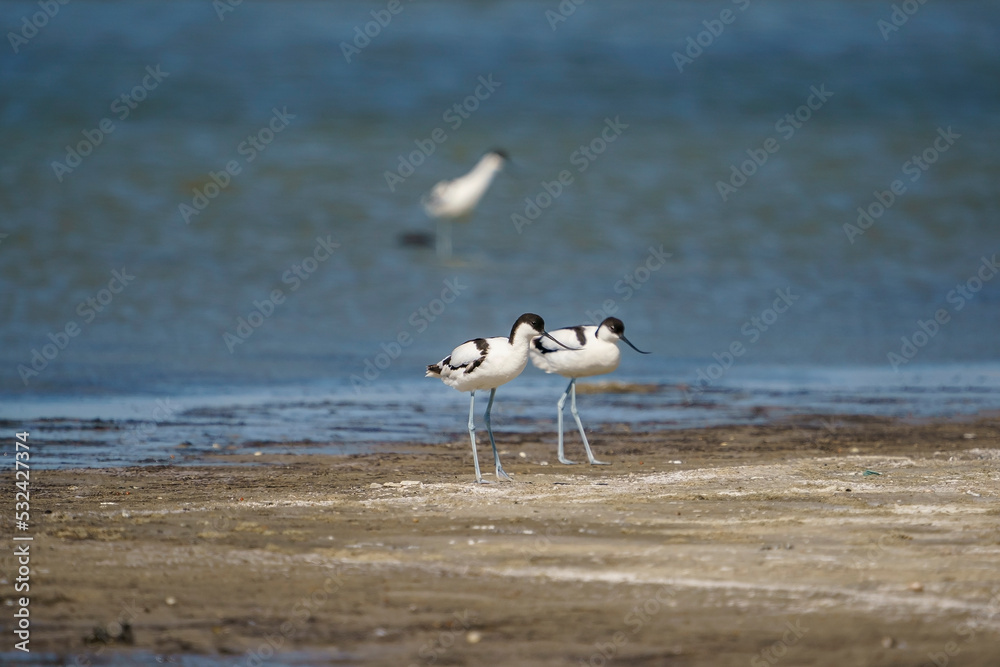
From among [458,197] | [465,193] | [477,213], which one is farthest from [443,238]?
[477,213]

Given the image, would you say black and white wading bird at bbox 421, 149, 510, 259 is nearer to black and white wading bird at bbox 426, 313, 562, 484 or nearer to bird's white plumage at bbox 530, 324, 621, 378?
bird's white plumage at bbox 530, 324, 621, 378

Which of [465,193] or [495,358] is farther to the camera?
[465,193]

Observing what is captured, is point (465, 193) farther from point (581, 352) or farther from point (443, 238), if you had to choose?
point (581, 352)

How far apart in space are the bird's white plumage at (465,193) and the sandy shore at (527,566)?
13142 mm

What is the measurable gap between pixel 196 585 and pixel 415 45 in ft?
98.7

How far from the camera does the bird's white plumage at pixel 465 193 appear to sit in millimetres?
20906

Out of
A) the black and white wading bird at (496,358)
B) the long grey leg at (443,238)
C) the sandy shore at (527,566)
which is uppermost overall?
the long grey leg at (443,238)

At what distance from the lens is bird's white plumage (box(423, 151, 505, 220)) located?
2091 cm

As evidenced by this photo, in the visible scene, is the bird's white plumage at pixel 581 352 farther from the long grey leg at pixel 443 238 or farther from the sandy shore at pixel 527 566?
the long grey leg at pixel 443 238

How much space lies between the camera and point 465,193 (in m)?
21.1

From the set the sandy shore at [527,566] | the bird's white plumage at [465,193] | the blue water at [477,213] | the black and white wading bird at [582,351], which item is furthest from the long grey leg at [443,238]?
the sandy shore at [527,566]

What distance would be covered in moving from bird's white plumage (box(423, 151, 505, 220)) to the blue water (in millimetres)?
746

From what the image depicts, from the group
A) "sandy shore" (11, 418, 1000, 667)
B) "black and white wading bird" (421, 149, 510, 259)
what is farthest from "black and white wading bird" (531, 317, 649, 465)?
"black and white wading bird" (421, 149, 510, 259)

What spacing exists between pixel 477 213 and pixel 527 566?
18.2m
